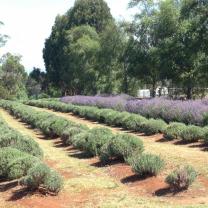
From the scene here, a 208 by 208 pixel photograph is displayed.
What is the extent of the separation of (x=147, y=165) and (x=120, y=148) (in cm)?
196

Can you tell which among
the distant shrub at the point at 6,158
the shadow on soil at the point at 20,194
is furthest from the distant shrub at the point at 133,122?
the shadow on soil at the point at 20,194

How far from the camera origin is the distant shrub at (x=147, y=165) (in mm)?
10541

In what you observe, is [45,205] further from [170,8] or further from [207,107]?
[170,8]

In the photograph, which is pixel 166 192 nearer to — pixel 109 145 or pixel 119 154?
pixel 119 154

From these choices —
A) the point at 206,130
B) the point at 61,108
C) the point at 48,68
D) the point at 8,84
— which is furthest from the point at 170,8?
the point at 8,84

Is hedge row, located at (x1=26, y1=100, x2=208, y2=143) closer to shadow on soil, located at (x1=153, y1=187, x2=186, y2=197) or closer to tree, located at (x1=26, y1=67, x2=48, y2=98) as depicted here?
shadow on soil, located at (x1=153, y1=187, x2=186, y2=197)

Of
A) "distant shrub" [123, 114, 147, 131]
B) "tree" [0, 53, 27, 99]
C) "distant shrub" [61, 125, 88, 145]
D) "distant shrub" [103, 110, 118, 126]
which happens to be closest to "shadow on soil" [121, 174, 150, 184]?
"distant shrub" [61, 125, 88, 145]

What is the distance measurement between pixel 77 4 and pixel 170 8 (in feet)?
136

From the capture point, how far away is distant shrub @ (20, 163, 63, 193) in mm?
9750

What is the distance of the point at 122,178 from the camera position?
11.1 m

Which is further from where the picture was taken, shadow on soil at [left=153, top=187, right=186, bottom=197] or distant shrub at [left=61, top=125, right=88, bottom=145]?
distant shrub at [left=61, top=125, right=88, bottom=145]

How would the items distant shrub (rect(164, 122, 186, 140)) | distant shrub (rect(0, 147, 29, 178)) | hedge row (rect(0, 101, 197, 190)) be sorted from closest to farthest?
hedge row (rect(0, 101, 197, 190)) < distant shrub (rect(0, 147, 29, 178)) < distant shrub (rect(164, 122, 186, 140))

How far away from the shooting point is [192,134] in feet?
50.9

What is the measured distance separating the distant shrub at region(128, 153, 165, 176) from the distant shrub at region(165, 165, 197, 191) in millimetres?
1003
